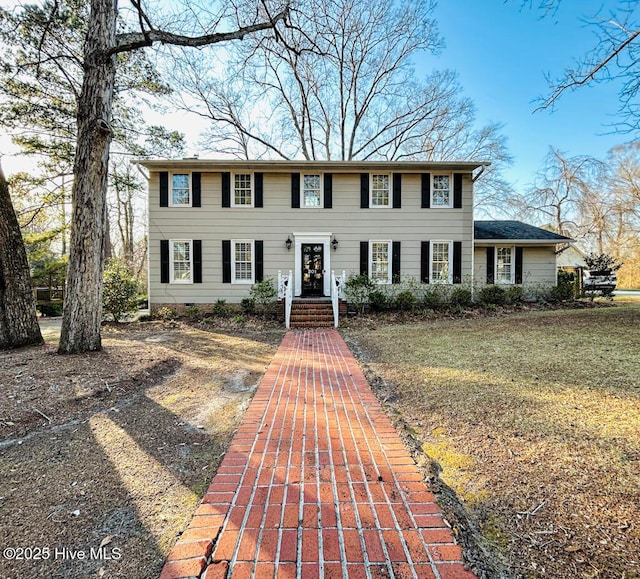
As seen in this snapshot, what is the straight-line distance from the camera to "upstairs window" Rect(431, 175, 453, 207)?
39.0 feet

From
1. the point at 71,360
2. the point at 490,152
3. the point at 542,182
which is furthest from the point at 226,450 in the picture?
the point at 542,182

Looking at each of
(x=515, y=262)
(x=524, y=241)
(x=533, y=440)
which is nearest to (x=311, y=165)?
(x=524, y=241)

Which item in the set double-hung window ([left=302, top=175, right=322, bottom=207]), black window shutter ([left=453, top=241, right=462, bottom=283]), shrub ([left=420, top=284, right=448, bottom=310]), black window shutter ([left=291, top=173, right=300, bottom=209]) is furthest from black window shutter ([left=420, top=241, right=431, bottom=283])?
black window shutter ([left=291, top=173, right=300, bottom=209])

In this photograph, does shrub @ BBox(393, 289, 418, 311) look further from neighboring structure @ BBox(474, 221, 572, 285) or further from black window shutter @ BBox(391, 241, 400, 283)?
neighboring structure @ BBox(474, 221, 572, 285)

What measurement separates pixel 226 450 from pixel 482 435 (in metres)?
2.28

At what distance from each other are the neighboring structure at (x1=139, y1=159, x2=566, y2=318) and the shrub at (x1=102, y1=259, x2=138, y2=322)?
4.24 feet

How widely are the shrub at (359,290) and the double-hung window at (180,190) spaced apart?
6.58m

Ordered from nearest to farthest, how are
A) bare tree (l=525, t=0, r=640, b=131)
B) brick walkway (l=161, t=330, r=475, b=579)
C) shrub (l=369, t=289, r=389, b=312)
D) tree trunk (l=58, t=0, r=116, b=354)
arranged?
brick walkway (l=161, t=330, r=475, b=579) → bare tree (l=525, t=0, r=640, b=131) → tree trunk (l=58, t=0, r=116, b=354) → shrub (l=369, t=289, r=389, b=312)

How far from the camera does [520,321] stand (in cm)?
898

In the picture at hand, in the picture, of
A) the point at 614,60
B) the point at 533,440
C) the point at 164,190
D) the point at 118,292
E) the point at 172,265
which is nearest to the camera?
the point at 533,440

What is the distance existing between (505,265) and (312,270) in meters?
7.99

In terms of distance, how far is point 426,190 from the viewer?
465 inches

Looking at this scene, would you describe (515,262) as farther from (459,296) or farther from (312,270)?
(312,270)

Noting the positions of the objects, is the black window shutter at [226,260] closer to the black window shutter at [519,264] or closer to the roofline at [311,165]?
the roofline at [311,165]
